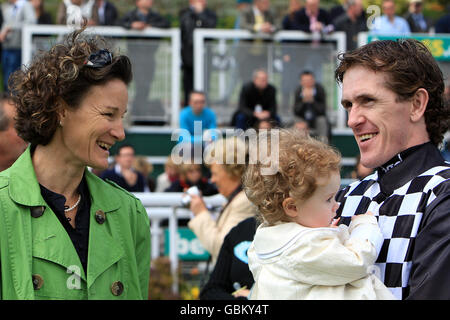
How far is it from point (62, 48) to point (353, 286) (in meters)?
1.59

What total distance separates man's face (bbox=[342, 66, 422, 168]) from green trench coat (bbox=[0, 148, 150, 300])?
3.66ft

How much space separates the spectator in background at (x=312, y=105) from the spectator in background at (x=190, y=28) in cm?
179

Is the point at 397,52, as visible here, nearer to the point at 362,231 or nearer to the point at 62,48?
the point at 362,231

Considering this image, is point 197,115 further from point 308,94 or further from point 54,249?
point 54,249

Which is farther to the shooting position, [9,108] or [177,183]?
[177,183]

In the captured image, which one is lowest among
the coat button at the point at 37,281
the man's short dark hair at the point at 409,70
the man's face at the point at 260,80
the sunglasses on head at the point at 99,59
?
the coat button at the point at 37,281

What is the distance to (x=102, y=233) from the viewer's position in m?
3.20

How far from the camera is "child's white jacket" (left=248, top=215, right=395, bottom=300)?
251 centimetres

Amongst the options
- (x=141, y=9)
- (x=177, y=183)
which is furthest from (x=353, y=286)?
(x=141, y=9)

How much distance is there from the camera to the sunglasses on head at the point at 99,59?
10.4ft

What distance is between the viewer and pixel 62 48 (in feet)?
10.6

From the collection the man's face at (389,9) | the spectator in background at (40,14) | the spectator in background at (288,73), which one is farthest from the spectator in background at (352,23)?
the spectator in background at (40,14)

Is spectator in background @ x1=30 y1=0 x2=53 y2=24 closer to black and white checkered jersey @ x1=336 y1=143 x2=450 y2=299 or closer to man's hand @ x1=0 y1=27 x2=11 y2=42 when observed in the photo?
man's hand @ x1=0 y1=27 x2=11 y2=42

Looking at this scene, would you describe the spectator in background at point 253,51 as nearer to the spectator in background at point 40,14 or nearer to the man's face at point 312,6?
the man's face at point 312,6
